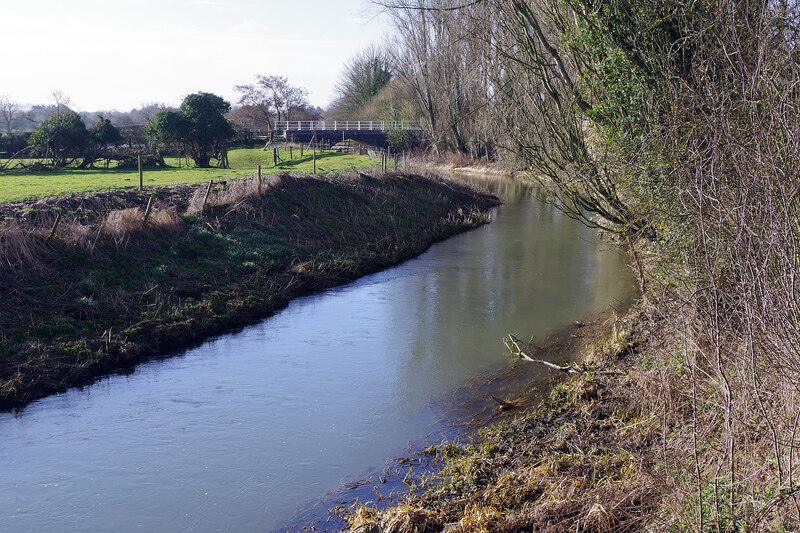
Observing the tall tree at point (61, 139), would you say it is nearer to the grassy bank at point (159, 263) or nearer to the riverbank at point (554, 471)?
the grassy bank at point (159, 263)

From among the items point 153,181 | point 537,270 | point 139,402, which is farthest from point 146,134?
point 139,402

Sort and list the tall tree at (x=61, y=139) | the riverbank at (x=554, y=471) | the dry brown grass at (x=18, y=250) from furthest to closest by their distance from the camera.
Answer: the tall tree at (x=61, y=139) < the dry brown grass at (x=18, y=250) < the riverbank at (x=554, y=471)

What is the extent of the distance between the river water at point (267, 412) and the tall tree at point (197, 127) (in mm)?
18737

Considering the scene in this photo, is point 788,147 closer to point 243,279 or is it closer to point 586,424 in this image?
point 586,424

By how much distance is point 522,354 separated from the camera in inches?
431

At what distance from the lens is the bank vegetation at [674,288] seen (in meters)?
4.61

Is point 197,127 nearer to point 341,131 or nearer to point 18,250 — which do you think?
point 18,250

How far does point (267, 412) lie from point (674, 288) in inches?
227

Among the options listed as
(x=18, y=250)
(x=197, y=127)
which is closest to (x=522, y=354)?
(x=18, y=250)

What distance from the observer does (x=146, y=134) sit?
1273 inches

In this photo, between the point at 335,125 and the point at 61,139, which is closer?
the point at 61,139

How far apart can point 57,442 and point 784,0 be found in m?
10.9

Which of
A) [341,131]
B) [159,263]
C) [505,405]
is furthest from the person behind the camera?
[341,131]

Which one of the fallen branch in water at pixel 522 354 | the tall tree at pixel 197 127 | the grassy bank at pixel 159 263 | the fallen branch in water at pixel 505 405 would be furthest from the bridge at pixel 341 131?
the fallen branch in water at pixel 505 405
